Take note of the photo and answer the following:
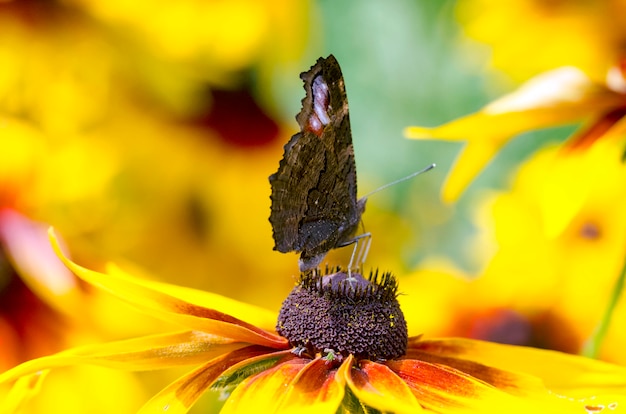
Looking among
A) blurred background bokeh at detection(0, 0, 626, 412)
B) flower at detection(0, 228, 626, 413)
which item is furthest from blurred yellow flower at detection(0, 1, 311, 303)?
flower at detection(0, 228, 626, 413)

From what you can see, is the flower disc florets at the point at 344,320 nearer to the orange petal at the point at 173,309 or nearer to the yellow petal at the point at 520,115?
the orange petal at the point at 173,309

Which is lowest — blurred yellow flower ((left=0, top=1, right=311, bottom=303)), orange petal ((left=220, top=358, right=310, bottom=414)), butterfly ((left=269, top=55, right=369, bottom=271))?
orange petal ((left=220, top=358, right=310, bottom=414))

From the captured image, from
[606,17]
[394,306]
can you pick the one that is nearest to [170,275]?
[394,306]

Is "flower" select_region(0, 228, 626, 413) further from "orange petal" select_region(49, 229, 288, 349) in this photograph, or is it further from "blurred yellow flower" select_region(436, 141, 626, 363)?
"blurred yellow flower" select_region(436, 141, 626, 363)

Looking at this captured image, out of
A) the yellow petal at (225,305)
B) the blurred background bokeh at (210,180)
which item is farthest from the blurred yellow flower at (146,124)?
the yellow petal at (225,305)

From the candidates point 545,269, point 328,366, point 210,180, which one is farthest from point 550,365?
point 210,180

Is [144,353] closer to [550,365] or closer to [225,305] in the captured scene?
[225,305]
